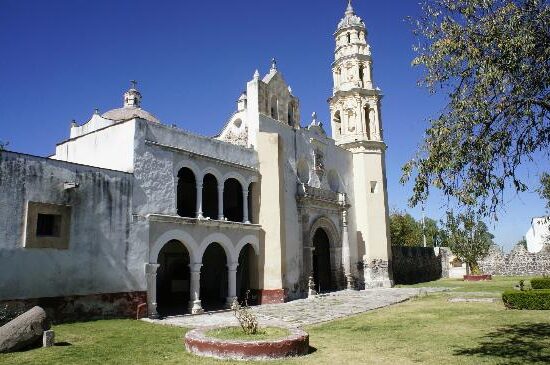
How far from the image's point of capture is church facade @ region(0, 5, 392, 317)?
1239 centimetres

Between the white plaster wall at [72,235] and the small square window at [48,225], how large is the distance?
383mm

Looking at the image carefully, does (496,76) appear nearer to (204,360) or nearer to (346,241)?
(204,360)

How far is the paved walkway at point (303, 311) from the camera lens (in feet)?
44.8

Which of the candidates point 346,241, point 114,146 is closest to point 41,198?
point 114,146

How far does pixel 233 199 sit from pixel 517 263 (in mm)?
30442

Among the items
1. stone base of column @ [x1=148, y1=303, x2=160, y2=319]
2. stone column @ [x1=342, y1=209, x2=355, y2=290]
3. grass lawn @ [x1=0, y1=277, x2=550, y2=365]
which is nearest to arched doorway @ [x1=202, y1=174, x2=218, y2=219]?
stone base of column @ [x1=148, y1=303, x2=160, y2=319]

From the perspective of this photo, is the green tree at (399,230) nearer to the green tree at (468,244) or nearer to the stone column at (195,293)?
the green tree at (468,244)

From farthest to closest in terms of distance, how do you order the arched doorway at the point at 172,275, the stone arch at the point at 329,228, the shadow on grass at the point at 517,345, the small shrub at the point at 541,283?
the stone arch at the point at 329,228
the small shrub at the point at 541,283
the arched doorway at the point at 172,275
the shadow on grass at the point at 517,345

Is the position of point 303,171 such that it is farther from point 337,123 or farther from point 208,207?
point 337,123

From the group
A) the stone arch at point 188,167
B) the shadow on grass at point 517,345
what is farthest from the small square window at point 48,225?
the shadow on grass at point 517,345

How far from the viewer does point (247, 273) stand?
2020 cm

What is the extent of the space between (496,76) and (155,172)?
1117 centimetres

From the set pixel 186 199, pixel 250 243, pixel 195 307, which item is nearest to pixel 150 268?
pixel 195 307

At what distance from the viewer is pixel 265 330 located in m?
9.67
